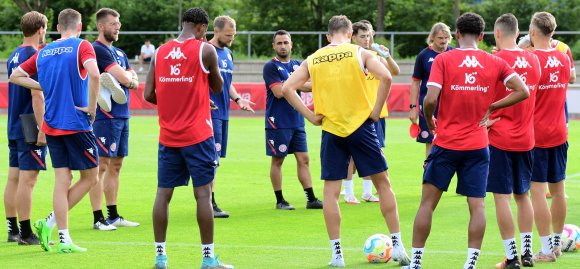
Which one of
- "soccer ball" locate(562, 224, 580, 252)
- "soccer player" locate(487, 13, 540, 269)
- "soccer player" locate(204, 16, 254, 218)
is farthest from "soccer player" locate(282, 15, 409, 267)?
"soccer player" locate(204, 16, 254, 218)

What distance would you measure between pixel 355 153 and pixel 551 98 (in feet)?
6.10

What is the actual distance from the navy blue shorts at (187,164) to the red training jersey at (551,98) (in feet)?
9.73

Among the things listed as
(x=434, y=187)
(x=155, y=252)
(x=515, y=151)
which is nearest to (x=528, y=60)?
(x=515, y=151)

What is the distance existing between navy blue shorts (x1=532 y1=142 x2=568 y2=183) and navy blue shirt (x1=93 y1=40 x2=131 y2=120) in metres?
4.45

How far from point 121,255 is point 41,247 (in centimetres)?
90

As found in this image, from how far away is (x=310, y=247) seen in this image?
1007cm

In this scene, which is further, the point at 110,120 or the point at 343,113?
the point at 110,120

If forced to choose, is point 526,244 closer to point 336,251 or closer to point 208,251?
point 336,251

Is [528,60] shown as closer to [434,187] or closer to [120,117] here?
[434,187]

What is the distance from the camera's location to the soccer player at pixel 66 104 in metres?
9.70

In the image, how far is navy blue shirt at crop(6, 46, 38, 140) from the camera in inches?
404

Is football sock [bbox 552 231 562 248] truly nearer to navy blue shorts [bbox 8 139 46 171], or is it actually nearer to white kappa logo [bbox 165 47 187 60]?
white kappa logo [bbox 165 47 187 60]

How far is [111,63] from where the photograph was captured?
10.9 meters

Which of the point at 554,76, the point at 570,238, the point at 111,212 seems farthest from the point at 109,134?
the point at 570,238
